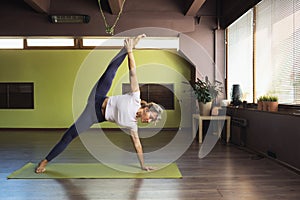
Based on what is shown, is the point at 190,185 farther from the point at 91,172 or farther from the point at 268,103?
the point at 268,103

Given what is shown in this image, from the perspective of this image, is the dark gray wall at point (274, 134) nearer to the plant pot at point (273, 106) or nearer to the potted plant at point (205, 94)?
the plant pot at point (273, 106)

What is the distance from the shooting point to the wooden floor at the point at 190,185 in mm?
2541

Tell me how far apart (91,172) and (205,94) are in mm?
2932

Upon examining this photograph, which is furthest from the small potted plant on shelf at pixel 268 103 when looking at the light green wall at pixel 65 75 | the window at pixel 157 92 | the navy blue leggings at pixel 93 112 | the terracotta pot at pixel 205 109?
the window at pixel 157 92

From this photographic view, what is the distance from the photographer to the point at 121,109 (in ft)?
10.6

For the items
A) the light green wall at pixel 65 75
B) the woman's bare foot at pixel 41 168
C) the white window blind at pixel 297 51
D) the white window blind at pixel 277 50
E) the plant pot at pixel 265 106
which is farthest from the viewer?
the light green wall at pixel 65 75

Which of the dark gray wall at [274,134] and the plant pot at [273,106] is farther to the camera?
the plant pot at [273,106]

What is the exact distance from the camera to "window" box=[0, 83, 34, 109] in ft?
25.7

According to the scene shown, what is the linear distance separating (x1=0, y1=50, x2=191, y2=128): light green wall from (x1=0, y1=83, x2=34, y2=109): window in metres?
0.13

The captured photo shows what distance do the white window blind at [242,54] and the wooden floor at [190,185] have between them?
5.18 feet

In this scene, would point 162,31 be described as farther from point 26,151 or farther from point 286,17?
point 26,151

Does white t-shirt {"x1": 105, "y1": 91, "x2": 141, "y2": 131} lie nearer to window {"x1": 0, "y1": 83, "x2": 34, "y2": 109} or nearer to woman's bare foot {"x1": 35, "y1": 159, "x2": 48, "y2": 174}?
woman's bare foot {"x1": 35, "y1": 159, "x2": 48, "y2": 174}

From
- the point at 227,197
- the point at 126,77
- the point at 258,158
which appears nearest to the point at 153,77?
the point at 126,77

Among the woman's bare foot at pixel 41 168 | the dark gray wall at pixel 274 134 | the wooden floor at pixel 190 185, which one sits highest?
the dark gray wall at pixel 274 134
